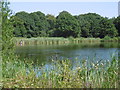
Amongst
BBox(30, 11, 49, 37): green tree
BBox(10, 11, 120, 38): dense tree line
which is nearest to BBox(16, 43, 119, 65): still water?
BBox(10, 11, 120, 38): dense tree line

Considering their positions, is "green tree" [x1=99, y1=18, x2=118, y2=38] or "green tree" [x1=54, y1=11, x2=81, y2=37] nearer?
"green tree" [x1=99, y1=18, x2=118, y2=38]

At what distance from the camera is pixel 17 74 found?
616 cm

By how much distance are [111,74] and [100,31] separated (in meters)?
46.6

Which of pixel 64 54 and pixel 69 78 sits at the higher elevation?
pixel 69 78

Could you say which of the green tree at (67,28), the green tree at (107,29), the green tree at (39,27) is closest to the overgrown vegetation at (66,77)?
the green tree at (107,29)

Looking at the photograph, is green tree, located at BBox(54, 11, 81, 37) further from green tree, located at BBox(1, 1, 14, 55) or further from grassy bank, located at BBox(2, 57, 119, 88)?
grassy bank, located at BBox(2, 57, 119, 88)

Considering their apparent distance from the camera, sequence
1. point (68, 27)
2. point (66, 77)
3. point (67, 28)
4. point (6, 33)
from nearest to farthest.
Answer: point (66, 77), point (6, 33), point (67, 28), point (68, 27)

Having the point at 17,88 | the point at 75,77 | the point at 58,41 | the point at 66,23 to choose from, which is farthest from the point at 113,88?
the point at 66,23

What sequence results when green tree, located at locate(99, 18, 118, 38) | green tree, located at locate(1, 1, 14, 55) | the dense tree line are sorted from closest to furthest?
1. green tree, located at locate(1, 1, 14, 55)
2. green tree, located at locate(99, 18, 118, 38)
3. the dense tree line

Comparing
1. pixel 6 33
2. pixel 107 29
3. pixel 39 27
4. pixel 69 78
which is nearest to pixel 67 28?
pixel 39 27

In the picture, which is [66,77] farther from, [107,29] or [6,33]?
[107,29]

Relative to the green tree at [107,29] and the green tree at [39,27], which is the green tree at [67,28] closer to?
the green tree at [39,27]

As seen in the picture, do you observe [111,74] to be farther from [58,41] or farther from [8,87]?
[58,41]

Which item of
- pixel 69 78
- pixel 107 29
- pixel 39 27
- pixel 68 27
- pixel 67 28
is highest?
pixel 39 27
